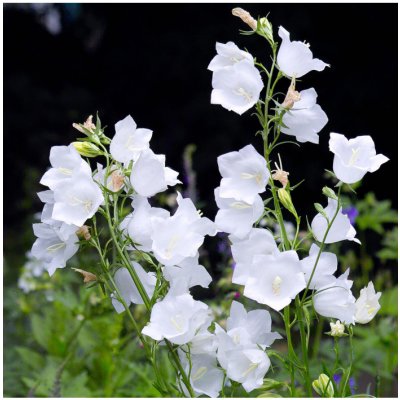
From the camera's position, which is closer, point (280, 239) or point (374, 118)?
point (280, 239)

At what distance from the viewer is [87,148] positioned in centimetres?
120

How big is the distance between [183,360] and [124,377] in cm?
113

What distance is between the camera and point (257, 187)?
115 cm

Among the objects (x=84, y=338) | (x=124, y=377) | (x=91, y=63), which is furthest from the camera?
(x=91, y=63)

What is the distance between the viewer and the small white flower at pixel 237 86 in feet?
3.86

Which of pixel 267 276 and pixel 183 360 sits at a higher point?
pixel 267 276

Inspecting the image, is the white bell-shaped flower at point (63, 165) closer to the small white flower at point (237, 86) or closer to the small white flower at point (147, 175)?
the small white flower at point (147, 175)

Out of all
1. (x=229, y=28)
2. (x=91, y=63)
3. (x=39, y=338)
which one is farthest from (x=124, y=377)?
(x=91, y=63)

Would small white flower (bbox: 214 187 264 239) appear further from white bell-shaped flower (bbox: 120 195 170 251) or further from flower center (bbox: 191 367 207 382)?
flower center (bbox: 191 367 207 382)

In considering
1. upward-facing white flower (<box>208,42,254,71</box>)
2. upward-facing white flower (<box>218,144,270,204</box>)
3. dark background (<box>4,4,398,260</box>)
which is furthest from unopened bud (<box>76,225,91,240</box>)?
dark background (<box>4,4,398,260</box>)

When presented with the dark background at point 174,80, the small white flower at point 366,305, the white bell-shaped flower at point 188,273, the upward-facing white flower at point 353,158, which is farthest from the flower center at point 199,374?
the dark background at point 174,80

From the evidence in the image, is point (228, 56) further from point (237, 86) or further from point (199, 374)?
point (199, 374)

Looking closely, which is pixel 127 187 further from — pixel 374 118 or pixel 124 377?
pixel 374 118

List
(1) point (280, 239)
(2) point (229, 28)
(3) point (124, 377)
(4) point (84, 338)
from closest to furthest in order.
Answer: (1) point (280, 239), (3) point (124, 377), (4) point (84, 338), (2) point (229, 28)
